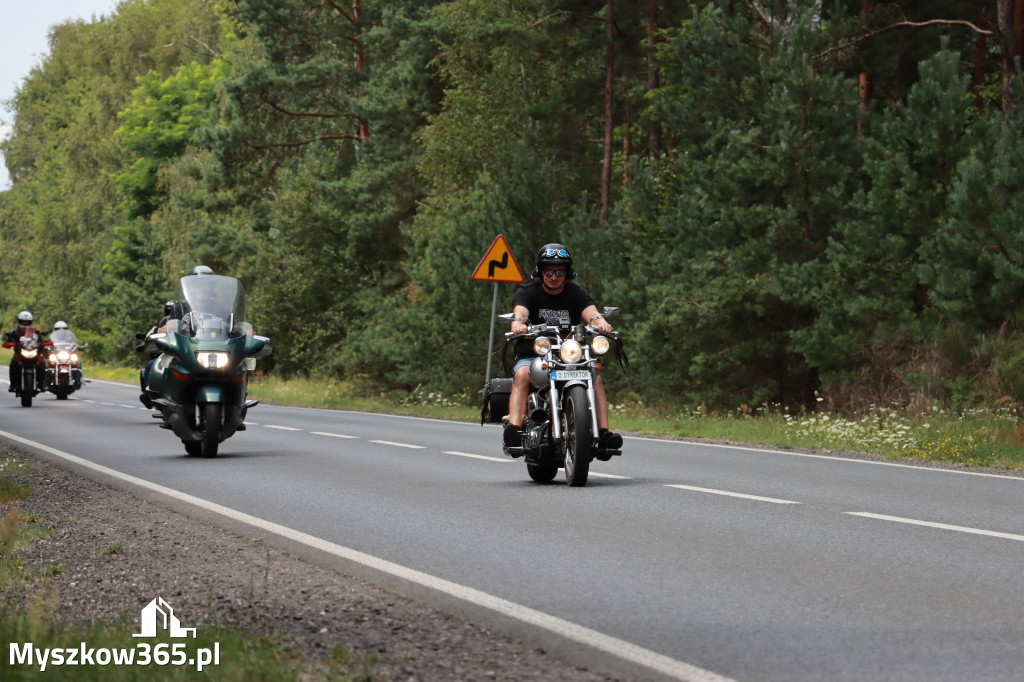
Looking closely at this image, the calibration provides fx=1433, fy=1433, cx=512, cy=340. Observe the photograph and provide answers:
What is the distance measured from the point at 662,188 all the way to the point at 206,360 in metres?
15.0

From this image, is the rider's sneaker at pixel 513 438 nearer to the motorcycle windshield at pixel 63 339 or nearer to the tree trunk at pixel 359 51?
the motorcycle windshield at pixel 63 339

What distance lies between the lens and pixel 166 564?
8.39 metres

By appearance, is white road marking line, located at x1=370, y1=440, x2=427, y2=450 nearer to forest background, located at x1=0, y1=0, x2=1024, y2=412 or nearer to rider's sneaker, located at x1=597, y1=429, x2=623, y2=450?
rider's sneaker, located at x1=597, y1=429, x2=623, y2=450

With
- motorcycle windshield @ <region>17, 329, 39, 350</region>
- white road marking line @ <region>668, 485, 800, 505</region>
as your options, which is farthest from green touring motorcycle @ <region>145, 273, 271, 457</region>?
motorcycle windshield @ <region>17, 329, 39, 350</region>

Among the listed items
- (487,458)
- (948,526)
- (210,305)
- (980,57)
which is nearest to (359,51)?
(980,57)

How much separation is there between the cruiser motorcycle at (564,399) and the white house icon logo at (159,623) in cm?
591

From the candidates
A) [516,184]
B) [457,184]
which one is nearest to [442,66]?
[457,184]

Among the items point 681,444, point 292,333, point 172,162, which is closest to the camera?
point 681,444

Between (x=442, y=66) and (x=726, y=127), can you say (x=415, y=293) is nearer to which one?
(x=442, y=66)

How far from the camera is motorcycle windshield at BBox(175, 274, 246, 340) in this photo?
1638 centimetres

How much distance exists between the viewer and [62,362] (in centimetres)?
3244

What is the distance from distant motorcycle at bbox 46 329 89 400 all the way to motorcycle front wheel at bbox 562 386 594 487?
72.0ft

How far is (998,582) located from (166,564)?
4662 mm

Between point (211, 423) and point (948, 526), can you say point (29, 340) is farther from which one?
point (948, 526)
